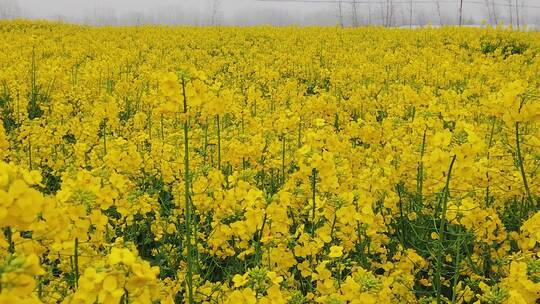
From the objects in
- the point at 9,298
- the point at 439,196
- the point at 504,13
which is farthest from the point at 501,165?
the point at 504,13

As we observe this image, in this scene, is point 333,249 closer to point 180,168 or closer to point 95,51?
point 180,168

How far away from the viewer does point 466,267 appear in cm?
310

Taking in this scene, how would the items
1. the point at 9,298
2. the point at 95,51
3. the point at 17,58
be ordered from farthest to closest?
the point at 95,51, the point at 17,58, the point at 9,298

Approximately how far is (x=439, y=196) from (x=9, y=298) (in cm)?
269

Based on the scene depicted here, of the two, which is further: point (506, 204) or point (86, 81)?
point (86, 81)

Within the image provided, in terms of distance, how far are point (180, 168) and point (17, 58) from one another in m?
8.21

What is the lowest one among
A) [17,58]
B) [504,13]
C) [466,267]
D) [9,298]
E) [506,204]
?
[466,267]

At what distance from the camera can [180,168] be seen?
392 centimetres

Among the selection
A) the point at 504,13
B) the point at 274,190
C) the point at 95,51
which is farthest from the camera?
the point at 504,13

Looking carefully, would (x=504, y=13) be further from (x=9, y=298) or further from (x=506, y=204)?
(x=9, y=298)

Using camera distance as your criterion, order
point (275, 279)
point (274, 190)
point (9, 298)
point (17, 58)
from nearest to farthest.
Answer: point (9, 298) < point (275, 279) < point (274, 190) < point (17, 58)

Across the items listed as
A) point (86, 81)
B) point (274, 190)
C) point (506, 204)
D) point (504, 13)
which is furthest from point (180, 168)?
point (504, 13)

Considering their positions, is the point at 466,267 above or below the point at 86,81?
below

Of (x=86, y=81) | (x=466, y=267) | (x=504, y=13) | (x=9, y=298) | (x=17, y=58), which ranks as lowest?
(x=466, y=267)
